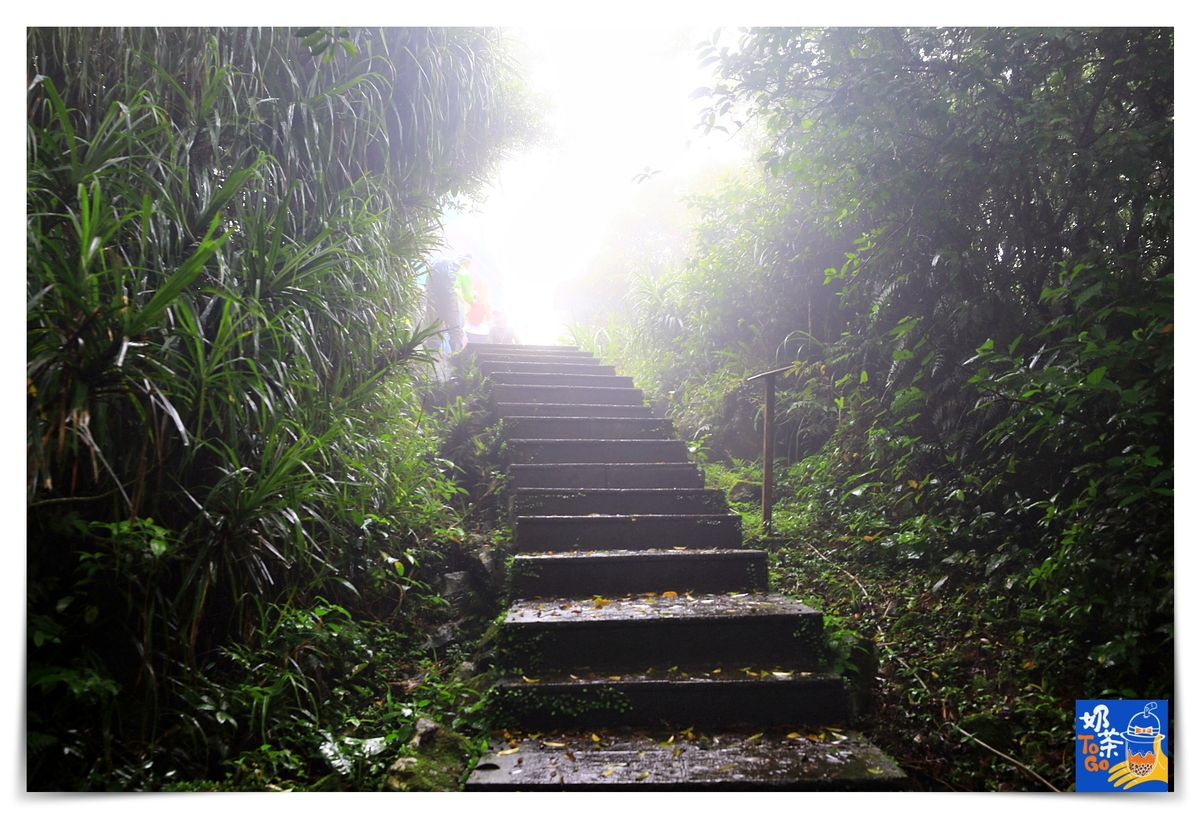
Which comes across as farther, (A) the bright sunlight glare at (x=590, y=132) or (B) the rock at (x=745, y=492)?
(B) the rock at (x=745, y=492)

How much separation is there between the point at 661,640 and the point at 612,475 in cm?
124

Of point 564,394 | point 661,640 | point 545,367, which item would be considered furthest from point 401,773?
point 545,367

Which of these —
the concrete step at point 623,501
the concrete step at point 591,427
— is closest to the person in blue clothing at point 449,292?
the concrete step at point 591,427

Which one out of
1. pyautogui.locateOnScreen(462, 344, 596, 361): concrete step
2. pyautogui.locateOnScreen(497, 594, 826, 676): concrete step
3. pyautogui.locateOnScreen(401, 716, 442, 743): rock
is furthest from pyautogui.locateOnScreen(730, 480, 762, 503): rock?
pyautogui.locateOnScreen(401, 716, 442, 743): rock

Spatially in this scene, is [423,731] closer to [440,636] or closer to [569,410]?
[440,636]

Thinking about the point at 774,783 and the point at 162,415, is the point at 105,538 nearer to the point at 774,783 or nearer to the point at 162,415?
the point at 162,415

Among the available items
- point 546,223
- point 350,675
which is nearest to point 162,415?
point 350,675

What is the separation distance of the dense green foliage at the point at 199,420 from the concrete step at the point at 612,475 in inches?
36.1

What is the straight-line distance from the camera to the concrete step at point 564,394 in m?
4.05

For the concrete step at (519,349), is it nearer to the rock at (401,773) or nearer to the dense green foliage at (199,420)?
the dense green foliage at (199,420)

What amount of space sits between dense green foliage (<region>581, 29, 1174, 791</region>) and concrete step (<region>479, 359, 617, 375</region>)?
1830 millimetres

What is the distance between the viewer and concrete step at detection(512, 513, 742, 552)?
8.61 feet

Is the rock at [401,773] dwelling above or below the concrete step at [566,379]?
below

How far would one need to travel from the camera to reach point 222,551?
1639 millimetres
